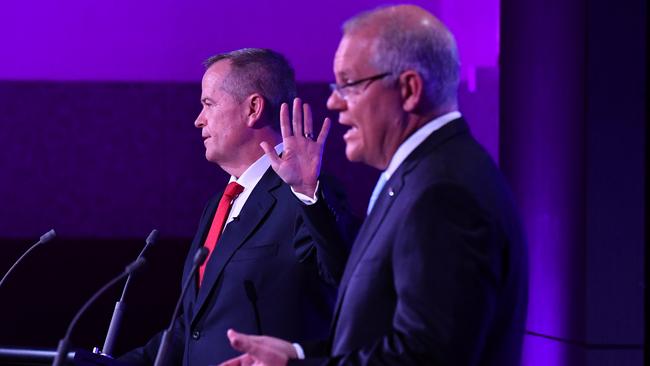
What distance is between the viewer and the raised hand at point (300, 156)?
2.47 meters

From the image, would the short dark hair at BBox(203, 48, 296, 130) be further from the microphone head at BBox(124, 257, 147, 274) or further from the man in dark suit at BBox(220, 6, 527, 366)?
the man in dark suit at BBox(220, 6, 527, 366)

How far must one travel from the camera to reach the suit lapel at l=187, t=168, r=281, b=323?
2.75m

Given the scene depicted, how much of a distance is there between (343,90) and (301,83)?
8.72 ft

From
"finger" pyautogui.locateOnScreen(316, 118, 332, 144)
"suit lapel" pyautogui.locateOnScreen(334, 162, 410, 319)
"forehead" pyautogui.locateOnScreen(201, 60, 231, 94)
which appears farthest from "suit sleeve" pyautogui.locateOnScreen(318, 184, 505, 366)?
"forehead" pyautogui.locateOnScreen(201, 60, 231, 94)

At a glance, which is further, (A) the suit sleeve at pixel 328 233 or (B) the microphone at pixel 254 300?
(B) the microphone at pixel 254 300

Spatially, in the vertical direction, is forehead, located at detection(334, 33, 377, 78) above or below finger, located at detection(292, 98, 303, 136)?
above

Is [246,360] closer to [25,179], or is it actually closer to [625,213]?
[625,213]

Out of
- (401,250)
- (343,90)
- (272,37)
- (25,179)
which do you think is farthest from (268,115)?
(25,179)

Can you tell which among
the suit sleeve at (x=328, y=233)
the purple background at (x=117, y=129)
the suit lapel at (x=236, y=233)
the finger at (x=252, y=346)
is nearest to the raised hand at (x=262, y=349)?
the finger at (x=252, y=346)

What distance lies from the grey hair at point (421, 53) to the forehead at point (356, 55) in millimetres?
12

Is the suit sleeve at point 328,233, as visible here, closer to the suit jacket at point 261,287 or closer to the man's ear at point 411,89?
the suit jacket at point 261,287

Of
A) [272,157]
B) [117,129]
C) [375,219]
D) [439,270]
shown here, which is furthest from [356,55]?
[117,129]

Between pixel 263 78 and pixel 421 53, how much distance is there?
1269 mm

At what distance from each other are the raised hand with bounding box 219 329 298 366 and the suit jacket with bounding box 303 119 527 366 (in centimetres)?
8
